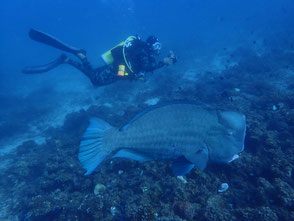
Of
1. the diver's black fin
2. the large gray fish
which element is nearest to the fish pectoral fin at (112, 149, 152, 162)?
the large gray fish

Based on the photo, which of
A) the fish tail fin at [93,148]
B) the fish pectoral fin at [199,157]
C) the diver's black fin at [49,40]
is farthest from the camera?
the diver's black fin at [49,40]

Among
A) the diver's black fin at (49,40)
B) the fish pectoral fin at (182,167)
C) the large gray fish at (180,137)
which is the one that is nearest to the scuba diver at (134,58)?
the diver's black fin at (49,40)

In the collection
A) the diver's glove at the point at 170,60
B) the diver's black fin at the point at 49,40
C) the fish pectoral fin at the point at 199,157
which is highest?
the diver's black fin at the point at 49,40

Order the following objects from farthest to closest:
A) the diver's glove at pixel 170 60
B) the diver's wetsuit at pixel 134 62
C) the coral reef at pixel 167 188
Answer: the diver's glove at pixel 170 60 → the diver's wetsuit at pixel 134 62 → the coral reef at pixel 167 188

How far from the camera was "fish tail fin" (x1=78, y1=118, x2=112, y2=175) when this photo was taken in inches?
116

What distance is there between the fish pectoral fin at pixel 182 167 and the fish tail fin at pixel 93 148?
116cm

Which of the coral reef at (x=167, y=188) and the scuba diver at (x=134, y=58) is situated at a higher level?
the scuba diver at (x=134, y=58)

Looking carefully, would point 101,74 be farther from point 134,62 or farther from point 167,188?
point 167,188

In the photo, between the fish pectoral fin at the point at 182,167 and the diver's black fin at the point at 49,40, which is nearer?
the fish pectoral fin at the point at 182,167

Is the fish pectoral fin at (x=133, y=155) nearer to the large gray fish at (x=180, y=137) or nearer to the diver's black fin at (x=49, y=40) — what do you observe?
the large gray fish at (x=180, y=137)

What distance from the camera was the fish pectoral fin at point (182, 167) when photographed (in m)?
2.72

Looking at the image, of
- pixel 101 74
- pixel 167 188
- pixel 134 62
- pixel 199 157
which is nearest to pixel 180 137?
pixel 199 157

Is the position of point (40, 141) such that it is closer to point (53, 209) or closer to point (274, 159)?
point (53, 209)

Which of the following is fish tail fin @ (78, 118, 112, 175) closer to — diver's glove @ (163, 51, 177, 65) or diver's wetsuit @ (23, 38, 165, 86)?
diver's wetsuit @ (23, 38, 165, 86)
